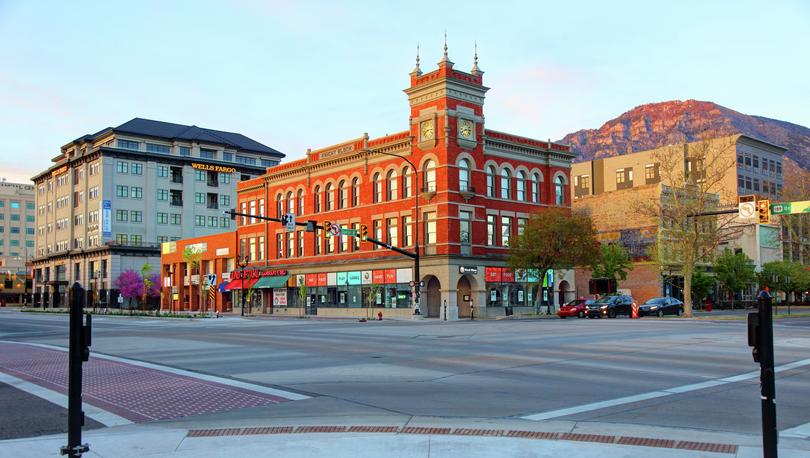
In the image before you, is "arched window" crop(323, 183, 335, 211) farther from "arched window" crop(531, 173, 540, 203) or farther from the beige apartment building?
the beige apartment building

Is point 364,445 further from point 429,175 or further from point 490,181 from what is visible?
point 490,181

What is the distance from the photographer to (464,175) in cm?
5759

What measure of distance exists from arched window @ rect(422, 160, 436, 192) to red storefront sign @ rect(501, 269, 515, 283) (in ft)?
31.2

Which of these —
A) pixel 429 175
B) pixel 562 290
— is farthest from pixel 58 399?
pixel 562 290

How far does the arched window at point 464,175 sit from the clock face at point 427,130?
10.7 feet

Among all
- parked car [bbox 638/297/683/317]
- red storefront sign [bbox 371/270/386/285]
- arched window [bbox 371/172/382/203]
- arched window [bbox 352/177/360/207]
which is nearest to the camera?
parked car [bbox 638/297/683/317]

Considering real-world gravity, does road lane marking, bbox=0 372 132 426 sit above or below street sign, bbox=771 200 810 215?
below

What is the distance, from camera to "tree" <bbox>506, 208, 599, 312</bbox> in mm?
54688

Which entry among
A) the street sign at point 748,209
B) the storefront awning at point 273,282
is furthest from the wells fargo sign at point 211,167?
the street sign at point 748,209

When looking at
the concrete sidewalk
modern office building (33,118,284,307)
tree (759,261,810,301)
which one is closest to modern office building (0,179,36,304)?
modern office building (33,118,284,307)

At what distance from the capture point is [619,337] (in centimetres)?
2770

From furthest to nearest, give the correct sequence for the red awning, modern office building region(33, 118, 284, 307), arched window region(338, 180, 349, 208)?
modern office building region(33, 118, 284, 307) → the red awning → arched window region(338, 180, 349, 208)

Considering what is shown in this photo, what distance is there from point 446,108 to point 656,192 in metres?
27.7

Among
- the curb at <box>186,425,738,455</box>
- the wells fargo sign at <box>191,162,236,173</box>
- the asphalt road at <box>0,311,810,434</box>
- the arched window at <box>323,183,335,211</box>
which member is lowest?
the asphalt road at <box>0,311,810,434</box>
